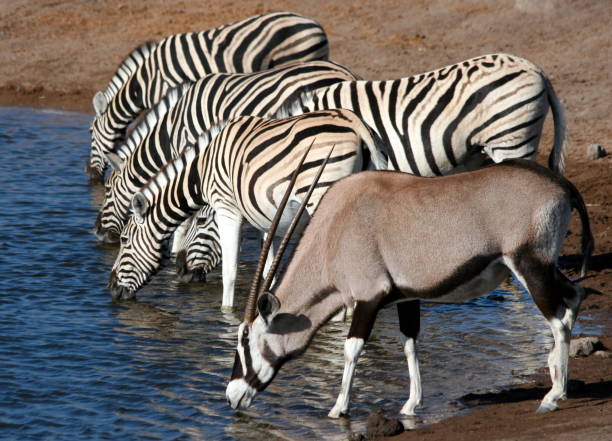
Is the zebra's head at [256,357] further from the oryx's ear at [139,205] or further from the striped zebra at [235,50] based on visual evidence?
the striped zebra at [235,50]

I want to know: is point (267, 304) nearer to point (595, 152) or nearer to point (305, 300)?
point (305, 300)

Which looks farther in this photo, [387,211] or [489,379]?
[489,379]

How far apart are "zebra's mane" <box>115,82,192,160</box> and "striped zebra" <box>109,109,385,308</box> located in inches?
87.8

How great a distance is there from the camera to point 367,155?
8.97 m

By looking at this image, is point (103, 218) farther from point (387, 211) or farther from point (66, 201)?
point (387, 211)

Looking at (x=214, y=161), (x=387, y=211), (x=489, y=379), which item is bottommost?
(x=489, y=379)

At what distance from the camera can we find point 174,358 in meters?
8.93

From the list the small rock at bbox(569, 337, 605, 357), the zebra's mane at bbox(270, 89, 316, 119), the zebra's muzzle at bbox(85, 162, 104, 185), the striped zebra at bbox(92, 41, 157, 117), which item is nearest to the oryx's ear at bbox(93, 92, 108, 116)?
the striped zebra at bbox(92, 41, 157, 117)

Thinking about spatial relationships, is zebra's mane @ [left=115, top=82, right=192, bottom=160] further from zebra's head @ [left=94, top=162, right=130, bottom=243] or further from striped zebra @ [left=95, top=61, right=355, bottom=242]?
zebra's head @ [left=94, top=162, right=130, bottom=243]

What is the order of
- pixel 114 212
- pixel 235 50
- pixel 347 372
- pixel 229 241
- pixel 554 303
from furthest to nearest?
pixel 235 50, pixel 114 212, pixel 229 241, pixel 347 372, pixel 554 303

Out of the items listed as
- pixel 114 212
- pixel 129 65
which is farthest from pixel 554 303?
pixel 129 65

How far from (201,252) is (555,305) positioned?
17.2 feet

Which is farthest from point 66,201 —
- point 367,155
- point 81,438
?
point 81,438

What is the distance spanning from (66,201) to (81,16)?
378 inches
